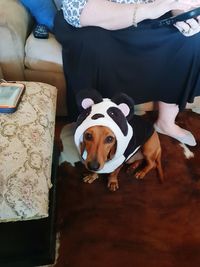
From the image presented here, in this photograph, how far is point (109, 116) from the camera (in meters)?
0.98

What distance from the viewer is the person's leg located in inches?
55.4

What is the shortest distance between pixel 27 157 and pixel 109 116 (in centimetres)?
31

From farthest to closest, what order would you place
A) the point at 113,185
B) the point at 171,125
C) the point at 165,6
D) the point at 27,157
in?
1. the point at 171,125
2. the point at 113,185
3. the point at 165,6
4. the point at 27,157

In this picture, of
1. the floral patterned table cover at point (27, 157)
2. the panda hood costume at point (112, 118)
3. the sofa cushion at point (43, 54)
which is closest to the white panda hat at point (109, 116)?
the panda hood costume at point (112, 118)

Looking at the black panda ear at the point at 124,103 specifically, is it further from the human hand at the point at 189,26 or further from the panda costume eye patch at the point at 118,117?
the human hand at the point at 189,26

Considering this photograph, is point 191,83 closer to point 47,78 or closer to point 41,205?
point 47,78

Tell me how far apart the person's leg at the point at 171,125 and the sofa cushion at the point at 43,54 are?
21.4 inches

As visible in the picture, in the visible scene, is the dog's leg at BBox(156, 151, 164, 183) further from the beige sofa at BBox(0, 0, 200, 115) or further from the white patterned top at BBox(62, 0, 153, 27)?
the white patterned top at BBox(62, 0, 153, 27)

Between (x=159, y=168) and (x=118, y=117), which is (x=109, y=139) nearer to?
(x=118, y=117)

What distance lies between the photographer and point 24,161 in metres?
0.82

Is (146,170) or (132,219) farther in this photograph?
(146,170)

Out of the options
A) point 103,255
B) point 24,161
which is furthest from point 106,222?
point 24,161

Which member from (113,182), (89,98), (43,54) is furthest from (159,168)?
(43,54)

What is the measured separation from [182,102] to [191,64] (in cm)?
18
